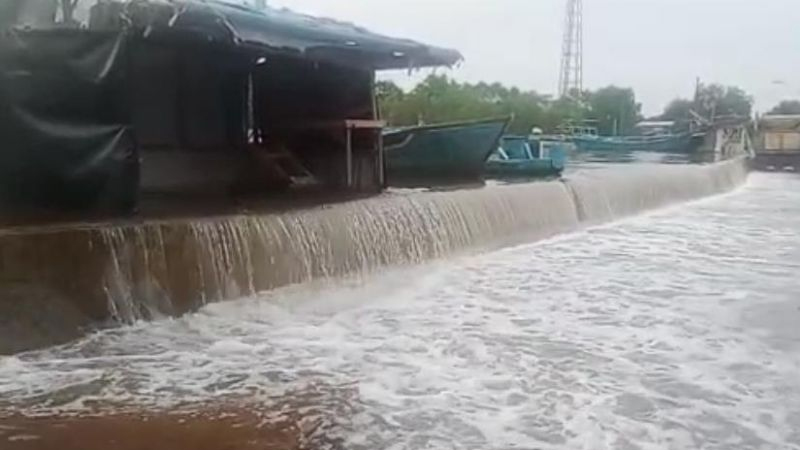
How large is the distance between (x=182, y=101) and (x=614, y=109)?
35358mm

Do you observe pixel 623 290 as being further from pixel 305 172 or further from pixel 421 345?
pixel 305 172

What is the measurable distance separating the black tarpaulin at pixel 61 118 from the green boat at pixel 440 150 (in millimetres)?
6599

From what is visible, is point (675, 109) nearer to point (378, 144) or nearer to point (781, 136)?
point (781, 136)

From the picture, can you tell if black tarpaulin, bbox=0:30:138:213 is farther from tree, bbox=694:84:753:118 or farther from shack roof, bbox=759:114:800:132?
tree, bbox=694:84:753:118

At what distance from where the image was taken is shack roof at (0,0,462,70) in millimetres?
6680

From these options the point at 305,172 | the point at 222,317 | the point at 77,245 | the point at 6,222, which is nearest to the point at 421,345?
the point at 222,317

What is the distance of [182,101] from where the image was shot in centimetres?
1027

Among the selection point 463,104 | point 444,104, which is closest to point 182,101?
point 444,104

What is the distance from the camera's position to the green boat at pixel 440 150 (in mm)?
13080

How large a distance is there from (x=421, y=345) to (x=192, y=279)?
173 cm

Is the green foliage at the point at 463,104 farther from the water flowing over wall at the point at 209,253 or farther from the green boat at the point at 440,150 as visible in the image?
the water flowing over wall at the point at 209,253

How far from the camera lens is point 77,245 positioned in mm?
5637

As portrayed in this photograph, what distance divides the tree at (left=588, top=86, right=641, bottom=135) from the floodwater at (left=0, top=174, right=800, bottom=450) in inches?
1313

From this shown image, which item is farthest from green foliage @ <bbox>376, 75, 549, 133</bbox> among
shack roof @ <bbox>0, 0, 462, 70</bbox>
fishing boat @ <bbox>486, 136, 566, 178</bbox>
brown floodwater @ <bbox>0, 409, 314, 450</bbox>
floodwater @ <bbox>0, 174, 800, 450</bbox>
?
brown floodwater @ <bbox>0, 409, 314, 450</bbox>
